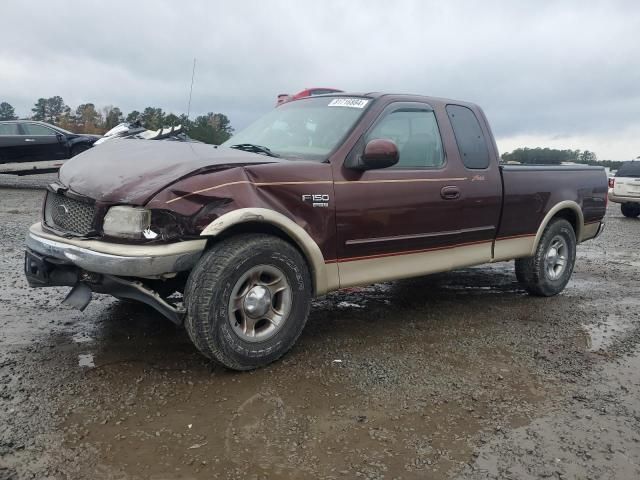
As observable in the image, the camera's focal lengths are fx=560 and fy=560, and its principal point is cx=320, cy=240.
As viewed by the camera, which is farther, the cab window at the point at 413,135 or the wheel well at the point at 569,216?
→ the wheel well at the point at 569,216

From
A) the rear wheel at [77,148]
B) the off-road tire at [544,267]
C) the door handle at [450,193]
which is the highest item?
the rear wheel at [77,148]

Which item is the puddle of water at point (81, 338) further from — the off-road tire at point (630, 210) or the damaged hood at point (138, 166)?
the off-road tire at point (630, 210)

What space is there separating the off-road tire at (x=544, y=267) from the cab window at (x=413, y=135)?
1.78 metres

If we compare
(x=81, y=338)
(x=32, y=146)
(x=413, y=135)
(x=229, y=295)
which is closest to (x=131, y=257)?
(x=229, y=295)

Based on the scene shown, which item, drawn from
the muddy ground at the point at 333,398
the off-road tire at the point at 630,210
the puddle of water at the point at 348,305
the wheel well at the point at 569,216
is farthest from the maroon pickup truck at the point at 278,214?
the off-road tire at the point at 630,210

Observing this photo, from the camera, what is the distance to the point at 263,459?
2.60 m

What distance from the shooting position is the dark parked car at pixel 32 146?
13.7 meters

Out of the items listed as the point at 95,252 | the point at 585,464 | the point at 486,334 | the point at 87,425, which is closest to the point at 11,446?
the point at 87,425

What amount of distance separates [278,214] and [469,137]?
7.62ft

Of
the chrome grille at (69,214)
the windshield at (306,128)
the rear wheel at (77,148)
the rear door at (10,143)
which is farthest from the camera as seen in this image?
the rear wheel at (77,148)

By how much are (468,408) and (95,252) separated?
232 centimetres

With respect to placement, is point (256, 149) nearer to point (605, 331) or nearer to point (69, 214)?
point (69, 214)

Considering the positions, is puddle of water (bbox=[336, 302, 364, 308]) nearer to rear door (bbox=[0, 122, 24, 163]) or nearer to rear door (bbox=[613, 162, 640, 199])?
rear door (bbox=[0, 122, 24, 163])

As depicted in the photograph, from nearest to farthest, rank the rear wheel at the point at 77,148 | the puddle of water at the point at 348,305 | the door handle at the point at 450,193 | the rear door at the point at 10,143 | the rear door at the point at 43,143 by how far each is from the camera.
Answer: the door handle at the point at 450,193 < the puddle of water at the point at 348,305 < the rear door at the point at 10,143 < the rear door at the point at 43,143 < the rear wheel at the point at 77,148
